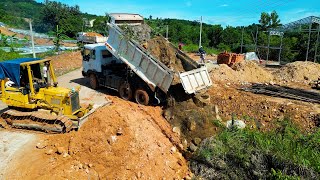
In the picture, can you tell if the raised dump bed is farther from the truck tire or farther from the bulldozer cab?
the bulldozer cab

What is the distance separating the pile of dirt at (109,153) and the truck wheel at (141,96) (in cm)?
190

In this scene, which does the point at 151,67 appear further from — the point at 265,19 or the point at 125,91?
the point at 265,19

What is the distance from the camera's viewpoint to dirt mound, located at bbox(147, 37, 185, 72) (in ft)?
42.1

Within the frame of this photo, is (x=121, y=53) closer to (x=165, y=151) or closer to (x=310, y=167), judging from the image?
(x=165, y=151)

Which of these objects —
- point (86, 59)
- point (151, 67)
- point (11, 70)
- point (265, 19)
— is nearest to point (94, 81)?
point (86, 59)

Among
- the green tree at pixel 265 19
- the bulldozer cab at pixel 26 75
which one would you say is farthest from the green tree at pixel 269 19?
the bulldozer cab at pixel 26 75

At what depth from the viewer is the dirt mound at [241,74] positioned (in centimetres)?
1678

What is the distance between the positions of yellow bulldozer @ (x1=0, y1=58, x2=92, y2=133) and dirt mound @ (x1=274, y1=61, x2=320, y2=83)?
42.5ft

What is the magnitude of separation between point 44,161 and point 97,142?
1.58 metres

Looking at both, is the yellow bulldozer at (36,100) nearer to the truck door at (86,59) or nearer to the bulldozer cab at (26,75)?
the bulldozer cab at (26,75)

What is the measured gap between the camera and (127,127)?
961 cm

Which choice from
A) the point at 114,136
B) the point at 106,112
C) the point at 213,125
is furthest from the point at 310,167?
the point at 106,112

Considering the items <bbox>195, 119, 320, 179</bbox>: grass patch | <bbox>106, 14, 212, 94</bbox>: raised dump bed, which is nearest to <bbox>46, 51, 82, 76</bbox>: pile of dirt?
<bbox>106, 14, 212, 94</bbox>: raised dump bed

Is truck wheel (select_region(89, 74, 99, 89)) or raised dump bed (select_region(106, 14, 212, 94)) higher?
raised dump bed (select_region(106, 14, 212, 94))
